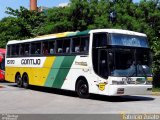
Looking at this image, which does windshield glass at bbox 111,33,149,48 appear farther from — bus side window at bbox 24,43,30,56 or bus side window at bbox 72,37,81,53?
bus side window at bbox 24,43,30,56

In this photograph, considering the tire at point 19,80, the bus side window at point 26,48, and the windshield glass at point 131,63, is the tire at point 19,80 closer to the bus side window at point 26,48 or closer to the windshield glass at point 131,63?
the bus side window at point 26,48

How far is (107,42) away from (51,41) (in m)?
5.13

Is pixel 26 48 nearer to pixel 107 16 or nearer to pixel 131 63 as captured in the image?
pixel 131 63

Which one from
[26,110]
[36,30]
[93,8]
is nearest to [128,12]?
[93,8]

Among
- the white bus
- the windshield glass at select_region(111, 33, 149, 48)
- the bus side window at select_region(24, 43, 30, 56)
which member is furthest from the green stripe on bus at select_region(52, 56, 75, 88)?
the bus side window at select_region(24, 43, 30, 56)

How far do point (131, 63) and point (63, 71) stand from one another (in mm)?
4196

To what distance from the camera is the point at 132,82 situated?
17.8 metres

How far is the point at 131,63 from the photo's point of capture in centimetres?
1800

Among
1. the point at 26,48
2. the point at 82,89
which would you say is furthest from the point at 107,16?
the point at 82,89

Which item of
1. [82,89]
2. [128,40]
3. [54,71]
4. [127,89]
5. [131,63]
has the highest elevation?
[128,40]

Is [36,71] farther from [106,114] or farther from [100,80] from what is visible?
[106,114]

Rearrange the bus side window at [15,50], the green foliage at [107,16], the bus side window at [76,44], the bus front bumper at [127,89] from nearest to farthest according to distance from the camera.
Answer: the bus front bumper at [127,89]
the bus side window at [76,44]
the bus side window at [15,50]
the green foliage at [107,16]

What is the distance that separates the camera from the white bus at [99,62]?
17.6m

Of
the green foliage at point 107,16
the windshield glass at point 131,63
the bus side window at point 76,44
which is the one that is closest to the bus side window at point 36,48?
the bus side window at point 76,44
